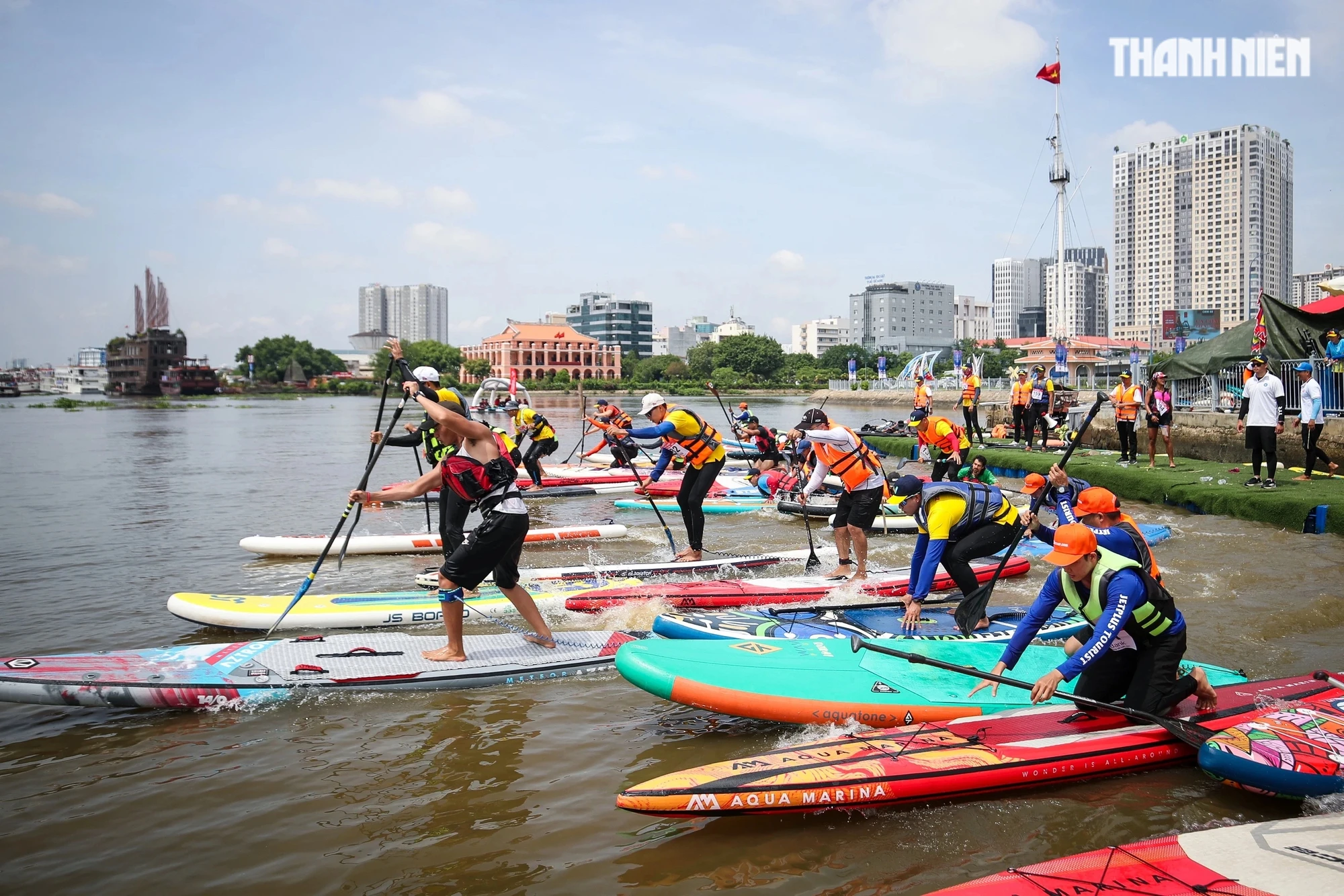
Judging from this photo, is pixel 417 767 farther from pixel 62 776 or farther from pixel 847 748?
pixel 847 748

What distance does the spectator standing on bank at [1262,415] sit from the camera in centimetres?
1245

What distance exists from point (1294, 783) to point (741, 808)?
9.44 ft

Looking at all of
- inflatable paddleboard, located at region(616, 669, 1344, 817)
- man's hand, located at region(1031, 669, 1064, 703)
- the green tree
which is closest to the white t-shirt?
inflatable paddleboard, located at region(616, 669, 1344, 817)

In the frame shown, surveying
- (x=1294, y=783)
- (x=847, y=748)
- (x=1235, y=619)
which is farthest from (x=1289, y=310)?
(x=847, y=748)

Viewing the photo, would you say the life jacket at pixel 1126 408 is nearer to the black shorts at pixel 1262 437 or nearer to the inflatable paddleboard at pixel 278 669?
the black shorts at pixel 1262 437

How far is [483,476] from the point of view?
6.29 meters

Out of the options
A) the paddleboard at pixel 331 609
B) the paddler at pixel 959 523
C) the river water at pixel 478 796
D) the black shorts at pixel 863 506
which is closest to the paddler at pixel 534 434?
the paddleboard at pixel 331 609

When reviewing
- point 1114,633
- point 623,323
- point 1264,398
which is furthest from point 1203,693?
point 623,323

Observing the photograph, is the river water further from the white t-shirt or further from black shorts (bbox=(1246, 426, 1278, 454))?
black shorts (bbox=(1246, 426, 1278, 454))

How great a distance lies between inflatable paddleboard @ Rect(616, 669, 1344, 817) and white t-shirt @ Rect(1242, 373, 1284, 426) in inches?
349

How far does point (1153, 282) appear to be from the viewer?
139875 millimetres

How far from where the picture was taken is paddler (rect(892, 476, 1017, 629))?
23.0 ft

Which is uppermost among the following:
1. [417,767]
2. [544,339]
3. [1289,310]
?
[544,339]

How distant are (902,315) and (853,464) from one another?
180077mm
